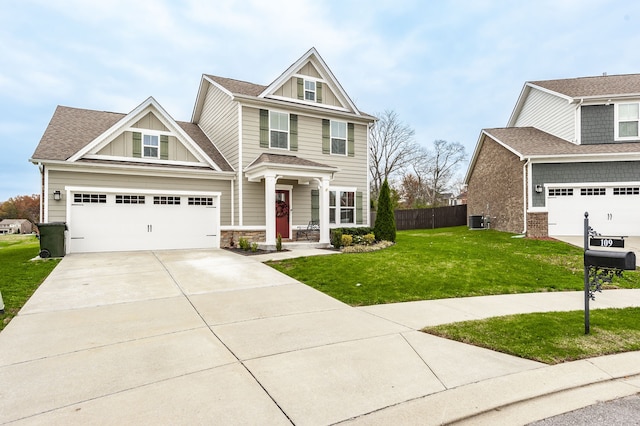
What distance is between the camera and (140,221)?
44.8ft

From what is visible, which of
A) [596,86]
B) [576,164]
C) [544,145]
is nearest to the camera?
[576,164]

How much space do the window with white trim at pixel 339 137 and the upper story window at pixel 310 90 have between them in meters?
1.49

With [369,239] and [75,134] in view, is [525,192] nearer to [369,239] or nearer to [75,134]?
[369,239]

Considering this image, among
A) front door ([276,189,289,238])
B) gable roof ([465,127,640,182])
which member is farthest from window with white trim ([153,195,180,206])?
gable roof ([465,127,640,182])

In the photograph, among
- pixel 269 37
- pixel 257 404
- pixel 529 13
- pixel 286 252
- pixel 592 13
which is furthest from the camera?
pixel 269 37

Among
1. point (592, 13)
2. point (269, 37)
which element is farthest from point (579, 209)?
point (269, 37)

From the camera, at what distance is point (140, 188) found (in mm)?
13570

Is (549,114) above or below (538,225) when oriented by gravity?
above

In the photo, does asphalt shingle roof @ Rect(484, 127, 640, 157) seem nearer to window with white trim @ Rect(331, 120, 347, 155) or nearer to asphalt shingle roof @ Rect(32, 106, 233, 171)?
window with white trim @ Rect(331, 120, 347, 155)

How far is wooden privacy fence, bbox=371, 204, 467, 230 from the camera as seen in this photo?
27.1 m

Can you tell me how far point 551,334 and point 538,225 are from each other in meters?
12.9

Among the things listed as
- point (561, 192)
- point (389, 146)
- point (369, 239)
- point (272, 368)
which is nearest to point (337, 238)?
point (369, 239)

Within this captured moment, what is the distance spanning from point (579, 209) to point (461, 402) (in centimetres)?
1659

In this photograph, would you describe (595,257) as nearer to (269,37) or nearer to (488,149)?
(488,149)
